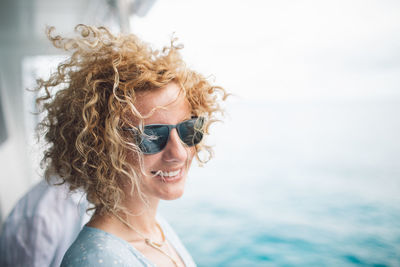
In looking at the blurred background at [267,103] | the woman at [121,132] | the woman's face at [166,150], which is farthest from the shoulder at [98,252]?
the blurred background at [267,103]

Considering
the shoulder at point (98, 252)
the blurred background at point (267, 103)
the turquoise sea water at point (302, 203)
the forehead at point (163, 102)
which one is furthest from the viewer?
the turquoise sea water at point (302, 203)

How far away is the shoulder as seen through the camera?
600 millimetres

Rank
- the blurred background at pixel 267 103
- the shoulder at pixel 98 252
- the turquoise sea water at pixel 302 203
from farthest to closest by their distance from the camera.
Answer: the turquoise sea water at pixel 302 203, the blurred background at pixel 267 103, the shoulder at pixel 98 252

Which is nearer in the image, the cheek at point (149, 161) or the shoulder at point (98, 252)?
the shoulder at point (98, 252)

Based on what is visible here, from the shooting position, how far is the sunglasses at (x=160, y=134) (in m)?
0.70

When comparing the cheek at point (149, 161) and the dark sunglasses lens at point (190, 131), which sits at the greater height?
the dark sunglasses lens at point (190, 131)

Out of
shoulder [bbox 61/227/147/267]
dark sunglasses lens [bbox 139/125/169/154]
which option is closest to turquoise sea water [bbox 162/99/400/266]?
dark sunglasses lens [bbox 139/125/169/154]

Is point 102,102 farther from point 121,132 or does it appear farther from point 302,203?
point 302,203

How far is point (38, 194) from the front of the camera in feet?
4.58

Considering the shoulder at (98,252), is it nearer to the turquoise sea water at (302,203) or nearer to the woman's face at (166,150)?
the woman's face at (166,150)

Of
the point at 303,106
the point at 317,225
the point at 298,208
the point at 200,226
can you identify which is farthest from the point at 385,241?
the point at 303,106

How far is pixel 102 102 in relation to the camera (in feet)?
2.32

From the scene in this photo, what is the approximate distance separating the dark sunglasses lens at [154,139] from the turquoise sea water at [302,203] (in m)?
0.31

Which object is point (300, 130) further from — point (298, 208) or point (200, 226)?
point (200, 226)
